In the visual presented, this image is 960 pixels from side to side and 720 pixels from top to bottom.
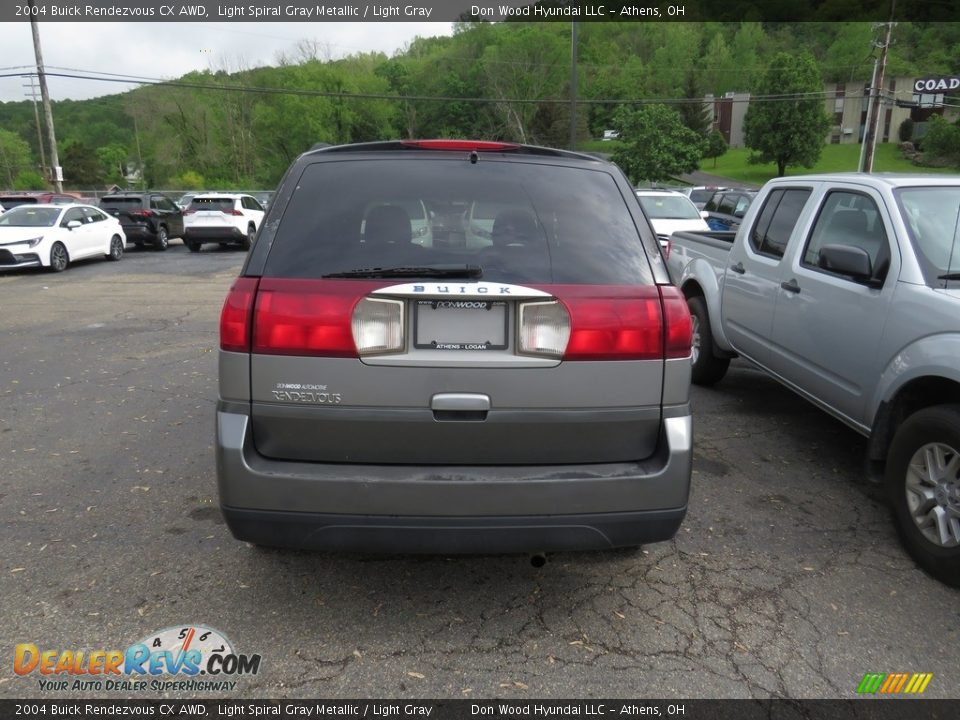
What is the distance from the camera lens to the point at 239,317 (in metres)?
2.54

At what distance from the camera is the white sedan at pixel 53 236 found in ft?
47.6

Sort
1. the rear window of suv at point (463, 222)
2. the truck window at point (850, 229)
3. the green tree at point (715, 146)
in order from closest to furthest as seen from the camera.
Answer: the rear window of suv at point (463, 222)
the truck window at point (850, 229)
the green tree at point (715, 146)

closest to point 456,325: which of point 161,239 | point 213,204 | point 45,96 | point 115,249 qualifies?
point 115,249

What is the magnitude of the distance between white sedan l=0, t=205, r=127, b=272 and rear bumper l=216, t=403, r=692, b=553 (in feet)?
48.6

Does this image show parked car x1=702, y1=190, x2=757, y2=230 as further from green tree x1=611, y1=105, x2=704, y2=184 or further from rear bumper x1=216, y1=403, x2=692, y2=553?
green tree x1=611, y1=105, x2=704, y2=184

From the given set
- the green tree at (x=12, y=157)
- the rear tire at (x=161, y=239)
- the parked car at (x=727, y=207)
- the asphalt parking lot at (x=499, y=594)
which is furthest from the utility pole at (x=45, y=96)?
the green tree at (x=12, y=157)

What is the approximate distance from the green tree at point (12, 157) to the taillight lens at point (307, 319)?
94.6m

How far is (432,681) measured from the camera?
2.56 m

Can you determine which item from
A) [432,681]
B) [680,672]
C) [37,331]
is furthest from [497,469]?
[37,331]

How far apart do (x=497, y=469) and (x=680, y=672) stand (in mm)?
1020

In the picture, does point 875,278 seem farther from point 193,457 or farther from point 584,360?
point 193,457

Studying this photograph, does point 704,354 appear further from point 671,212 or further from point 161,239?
point 161,239

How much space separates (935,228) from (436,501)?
3354 millimetres

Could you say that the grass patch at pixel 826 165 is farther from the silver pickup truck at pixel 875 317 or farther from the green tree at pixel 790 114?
the silver pickup truck at pixel 875 317
